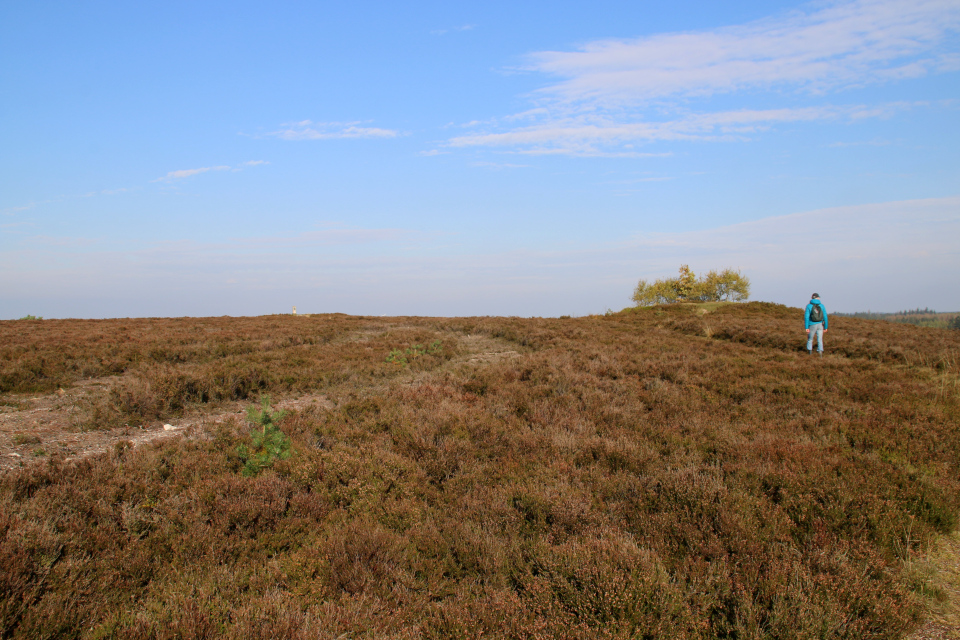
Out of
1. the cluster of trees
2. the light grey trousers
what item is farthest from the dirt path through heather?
the cluster of trees

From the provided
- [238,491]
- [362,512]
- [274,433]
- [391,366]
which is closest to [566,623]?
[362,512]

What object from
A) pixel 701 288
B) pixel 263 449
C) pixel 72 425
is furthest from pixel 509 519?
pixel 701 288

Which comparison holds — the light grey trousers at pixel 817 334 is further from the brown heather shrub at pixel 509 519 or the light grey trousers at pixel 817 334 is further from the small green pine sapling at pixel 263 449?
the small green pine sapling at pixel 263 449

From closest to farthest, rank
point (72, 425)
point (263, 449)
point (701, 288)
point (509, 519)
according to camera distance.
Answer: point (509, 519), point (263, 449), point (72, 425), point (701, 288)

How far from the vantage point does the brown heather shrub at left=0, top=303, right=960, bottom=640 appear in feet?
10.7

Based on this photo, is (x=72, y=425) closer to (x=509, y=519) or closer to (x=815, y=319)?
(x=509, y=519)

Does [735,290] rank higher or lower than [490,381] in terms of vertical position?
higher

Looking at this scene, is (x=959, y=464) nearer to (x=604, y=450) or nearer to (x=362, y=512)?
(x=604, y=450)

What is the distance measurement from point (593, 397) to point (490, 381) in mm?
2478

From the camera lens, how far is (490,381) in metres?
10.4

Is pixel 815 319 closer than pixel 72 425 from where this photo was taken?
No

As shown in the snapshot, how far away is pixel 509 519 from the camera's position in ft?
15.2

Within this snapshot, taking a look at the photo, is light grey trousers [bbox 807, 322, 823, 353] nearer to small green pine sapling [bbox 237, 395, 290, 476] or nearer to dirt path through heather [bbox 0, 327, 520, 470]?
dirt path through heather [bbox 0, 327, 520, 470]

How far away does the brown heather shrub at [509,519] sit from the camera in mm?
3260
